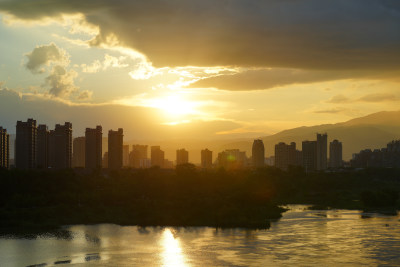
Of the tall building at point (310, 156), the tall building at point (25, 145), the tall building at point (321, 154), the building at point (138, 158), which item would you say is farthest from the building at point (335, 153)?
the tall building at point (25, 145)

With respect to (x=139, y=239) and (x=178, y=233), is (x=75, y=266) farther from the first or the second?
(x=178, y=233)

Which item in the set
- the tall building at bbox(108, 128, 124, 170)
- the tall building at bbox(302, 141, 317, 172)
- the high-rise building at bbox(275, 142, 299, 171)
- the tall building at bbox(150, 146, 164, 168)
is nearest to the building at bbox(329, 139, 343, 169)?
the high-rise building at bbox(275, 142, 299, 171)

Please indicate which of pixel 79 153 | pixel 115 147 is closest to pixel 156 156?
pixel 79 153

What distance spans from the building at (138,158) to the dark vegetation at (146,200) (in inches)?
3209

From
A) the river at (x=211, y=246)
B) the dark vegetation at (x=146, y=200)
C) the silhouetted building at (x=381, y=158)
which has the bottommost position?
the river at (x=211, y=246)

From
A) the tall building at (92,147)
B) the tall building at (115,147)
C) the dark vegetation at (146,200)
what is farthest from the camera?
the tall building at (115,147)

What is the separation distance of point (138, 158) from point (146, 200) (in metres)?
106

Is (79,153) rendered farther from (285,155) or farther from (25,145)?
(285,155)

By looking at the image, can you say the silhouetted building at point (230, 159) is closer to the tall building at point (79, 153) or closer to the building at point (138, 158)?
the building at point (138, 158)

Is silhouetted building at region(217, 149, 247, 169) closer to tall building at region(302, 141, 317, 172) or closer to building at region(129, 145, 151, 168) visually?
tall building at region(302, 141, 317, 172)

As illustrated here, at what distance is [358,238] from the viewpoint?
112 feet

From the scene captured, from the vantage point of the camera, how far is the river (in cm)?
2720

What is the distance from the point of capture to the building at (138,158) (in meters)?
151

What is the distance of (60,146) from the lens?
298ft
